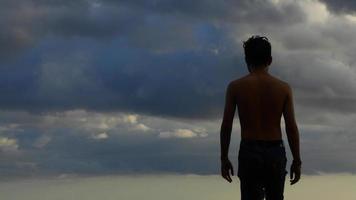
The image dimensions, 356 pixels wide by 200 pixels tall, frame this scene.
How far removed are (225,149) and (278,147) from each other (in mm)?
882

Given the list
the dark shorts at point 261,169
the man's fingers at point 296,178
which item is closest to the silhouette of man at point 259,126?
the dark shorts at point 261,169

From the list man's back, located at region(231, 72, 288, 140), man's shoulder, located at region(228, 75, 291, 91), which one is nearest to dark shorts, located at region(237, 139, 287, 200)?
man's back, located at region(231, 72, 288, 140)

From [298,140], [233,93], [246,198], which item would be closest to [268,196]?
[246,198]

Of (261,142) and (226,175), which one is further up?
(261,142)

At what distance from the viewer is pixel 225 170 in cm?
1082

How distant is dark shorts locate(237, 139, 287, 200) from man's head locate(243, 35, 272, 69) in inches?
51.9

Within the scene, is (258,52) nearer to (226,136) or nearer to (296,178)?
(226,136)

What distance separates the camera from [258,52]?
1087 cm

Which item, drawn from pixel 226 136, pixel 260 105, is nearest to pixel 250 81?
pixel 260 105

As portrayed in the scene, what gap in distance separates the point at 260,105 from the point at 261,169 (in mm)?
1058

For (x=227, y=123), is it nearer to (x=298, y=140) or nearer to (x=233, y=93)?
(x=233, y=93)

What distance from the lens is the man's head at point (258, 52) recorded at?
35.7 ft

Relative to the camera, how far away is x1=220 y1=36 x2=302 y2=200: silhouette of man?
35.2 feet

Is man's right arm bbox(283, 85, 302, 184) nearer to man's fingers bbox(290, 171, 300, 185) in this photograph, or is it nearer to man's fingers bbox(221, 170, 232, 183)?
man's fingers bbox(290, 171, 300, 185)
